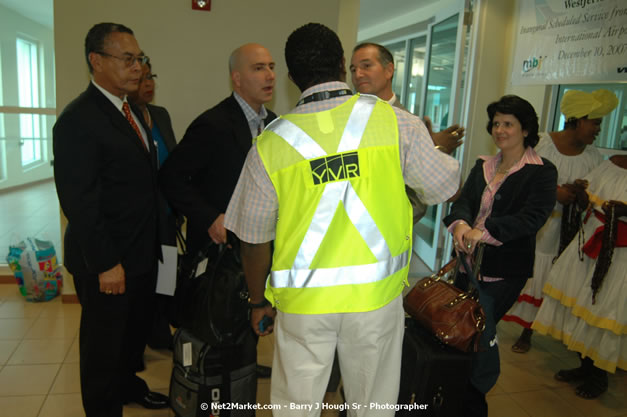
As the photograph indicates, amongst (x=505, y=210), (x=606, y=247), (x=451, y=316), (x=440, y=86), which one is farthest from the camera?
(x=440, y=86)

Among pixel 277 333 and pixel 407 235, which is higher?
pixel 407 235

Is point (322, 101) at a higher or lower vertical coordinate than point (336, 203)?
higher

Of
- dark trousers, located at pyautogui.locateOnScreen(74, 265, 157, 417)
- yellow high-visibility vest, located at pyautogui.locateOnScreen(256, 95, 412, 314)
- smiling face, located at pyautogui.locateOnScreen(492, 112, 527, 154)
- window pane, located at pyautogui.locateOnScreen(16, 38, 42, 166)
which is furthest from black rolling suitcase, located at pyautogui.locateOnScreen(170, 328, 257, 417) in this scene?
window pane, located at pyautogui.locateOnScreen(16, 38, 42, 166)

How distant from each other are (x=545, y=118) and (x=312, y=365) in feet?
10.5

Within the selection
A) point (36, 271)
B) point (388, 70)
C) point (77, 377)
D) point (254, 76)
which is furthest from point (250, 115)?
point (36, 271)

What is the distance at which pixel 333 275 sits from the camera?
4.18 ft

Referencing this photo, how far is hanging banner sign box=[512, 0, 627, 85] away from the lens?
8.47 ft

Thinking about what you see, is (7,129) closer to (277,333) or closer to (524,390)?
(277,333)

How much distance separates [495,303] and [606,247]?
0.97 metres

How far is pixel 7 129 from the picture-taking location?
14.8 feet

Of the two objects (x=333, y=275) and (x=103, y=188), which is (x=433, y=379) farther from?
(x=103, y=188)

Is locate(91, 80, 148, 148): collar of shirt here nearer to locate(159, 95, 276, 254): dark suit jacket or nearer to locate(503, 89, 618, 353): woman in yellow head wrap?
locate(159, 95, 276, 254): dark suit jacket

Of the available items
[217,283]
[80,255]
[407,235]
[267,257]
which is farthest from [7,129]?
[407,235]

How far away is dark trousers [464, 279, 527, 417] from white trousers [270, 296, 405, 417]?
2.71 ft
